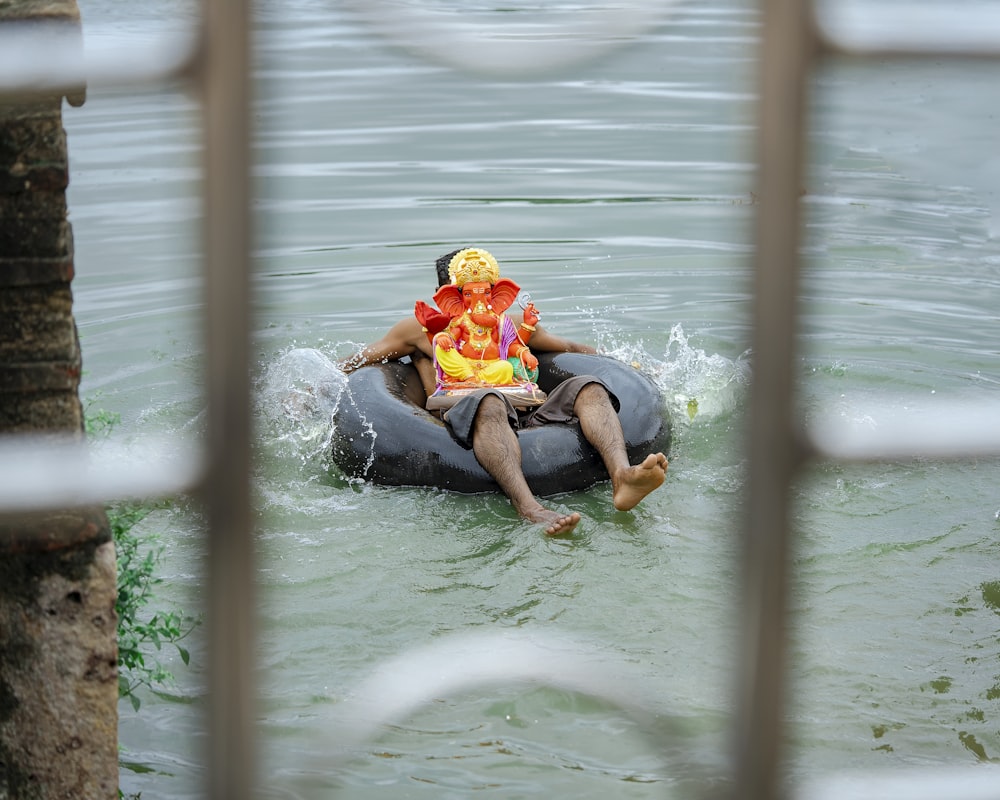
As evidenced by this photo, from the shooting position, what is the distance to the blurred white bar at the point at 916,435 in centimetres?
96

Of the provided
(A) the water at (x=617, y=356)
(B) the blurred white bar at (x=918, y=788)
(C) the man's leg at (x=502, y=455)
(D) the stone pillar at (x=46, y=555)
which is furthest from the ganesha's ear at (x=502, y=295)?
(B) the blurred white bar at (x=918, y=788)

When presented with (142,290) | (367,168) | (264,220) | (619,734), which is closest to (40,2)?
(264,220)

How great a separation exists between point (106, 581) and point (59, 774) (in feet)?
0.79

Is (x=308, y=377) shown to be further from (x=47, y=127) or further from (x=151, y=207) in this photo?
(x=47, y=127)

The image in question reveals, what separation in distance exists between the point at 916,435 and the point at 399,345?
542cm

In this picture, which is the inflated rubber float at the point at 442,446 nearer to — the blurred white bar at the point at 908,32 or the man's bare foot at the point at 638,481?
the man's bare foot at the point at 638,481

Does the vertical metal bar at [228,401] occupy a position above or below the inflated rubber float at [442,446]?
above

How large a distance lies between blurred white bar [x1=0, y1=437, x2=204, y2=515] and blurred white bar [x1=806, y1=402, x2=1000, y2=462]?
46cm

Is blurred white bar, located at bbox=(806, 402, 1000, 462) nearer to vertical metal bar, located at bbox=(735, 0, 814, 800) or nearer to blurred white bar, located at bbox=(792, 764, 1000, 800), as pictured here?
vertical metal bar, located at bbox=(735, 0, 814, 800)

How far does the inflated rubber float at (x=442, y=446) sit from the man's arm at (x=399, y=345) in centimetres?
34

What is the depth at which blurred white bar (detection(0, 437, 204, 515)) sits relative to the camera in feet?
3.00

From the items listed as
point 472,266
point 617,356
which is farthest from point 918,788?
point 617,356

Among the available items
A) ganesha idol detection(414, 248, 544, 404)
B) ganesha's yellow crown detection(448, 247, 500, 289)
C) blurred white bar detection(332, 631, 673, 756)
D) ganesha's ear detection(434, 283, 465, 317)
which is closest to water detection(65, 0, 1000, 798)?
blurred white bar detection(332, 631, 673, 756)

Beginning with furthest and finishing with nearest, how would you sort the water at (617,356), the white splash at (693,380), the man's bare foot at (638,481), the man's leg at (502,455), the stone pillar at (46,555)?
the white splash at (693,380) < the man's leg at (502,455) < the man's bare foot at (638,481) < the water at (617,356) < the stone pillar at (46,555)
